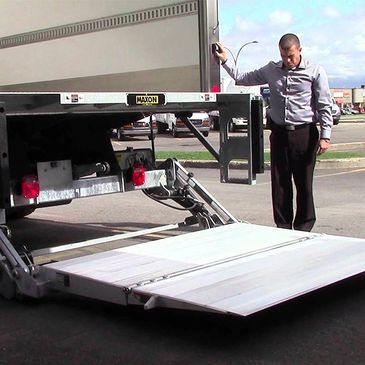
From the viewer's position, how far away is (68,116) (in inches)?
211

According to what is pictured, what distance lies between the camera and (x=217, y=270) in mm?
4297

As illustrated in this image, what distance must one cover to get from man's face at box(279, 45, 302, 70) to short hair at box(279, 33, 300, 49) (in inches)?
1.1

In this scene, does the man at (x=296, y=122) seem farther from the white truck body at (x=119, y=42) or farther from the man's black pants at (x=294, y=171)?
the white truck body at (x=119, y=42)

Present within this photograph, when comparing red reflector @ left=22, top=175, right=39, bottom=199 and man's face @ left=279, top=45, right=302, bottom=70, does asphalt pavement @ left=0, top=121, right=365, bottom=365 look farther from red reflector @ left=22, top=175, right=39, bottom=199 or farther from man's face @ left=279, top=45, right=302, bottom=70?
man's face @ left=279, top=45, right=302, bottom=70

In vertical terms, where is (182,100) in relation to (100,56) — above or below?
below

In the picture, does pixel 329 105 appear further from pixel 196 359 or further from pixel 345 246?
pixel 196 359

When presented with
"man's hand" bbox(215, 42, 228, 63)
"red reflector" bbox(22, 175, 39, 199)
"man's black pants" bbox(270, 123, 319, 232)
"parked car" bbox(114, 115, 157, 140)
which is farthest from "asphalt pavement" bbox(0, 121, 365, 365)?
"parked car" bbox(114, 115, 157, 140)

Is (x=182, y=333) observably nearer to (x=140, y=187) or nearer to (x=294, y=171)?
(x=140, y=187)

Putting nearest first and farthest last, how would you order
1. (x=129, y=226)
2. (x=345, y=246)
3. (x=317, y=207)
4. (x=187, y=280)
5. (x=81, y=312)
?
(x=187, y=280) → (x=81, y=312) → (x=345, y=246) → (x=129, y=226) → (x=317, y=207)

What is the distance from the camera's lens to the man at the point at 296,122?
5848mm

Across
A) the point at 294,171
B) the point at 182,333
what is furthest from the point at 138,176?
the point at 182,333

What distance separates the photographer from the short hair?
5.75 meters

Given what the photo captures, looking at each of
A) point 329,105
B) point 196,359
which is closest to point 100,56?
point 329,105

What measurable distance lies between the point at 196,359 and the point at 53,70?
10.7 ft
